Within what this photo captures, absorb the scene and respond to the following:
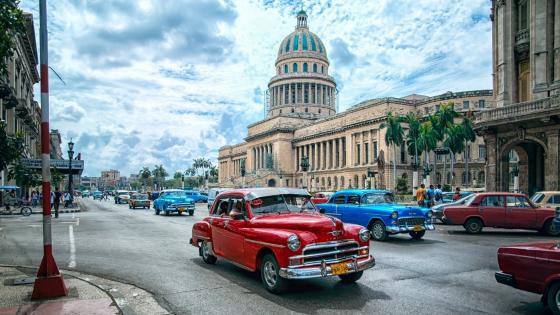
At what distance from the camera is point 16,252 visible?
488 inches

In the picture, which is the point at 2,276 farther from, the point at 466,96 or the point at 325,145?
the point at 325,145

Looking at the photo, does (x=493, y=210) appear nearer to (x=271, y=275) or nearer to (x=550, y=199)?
(x=550, y=199)

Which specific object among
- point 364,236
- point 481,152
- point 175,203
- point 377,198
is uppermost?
point 481,152

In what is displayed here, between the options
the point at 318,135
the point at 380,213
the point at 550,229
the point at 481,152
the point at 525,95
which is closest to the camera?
the point at 380,213

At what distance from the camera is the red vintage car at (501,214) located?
1566 cm

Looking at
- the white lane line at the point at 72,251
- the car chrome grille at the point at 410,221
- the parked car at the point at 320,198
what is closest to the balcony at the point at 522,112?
the parked car at the point at 320,198

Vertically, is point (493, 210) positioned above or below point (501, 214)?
above

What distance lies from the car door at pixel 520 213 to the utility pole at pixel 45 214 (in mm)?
14673

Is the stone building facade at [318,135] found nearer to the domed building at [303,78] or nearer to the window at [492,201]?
the domed building at [303,78]

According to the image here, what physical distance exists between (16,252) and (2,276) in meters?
4.06

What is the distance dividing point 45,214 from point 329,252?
478 centimetres

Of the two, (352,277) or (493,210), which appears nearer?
(352,277)

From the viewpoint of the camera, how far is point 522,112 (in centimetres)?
2500

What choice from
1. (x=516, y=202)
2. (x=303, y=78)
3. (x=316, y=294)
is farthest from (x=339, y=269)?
(x=303, y=78)
